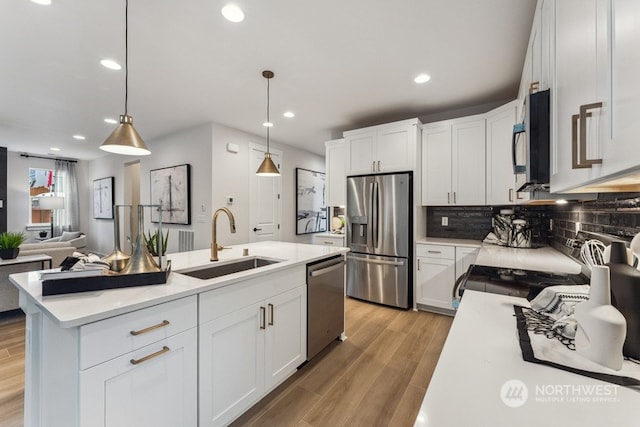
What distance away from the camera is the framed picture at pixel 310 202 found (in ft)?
17.3

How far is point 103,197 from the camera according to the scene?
6.30 metres

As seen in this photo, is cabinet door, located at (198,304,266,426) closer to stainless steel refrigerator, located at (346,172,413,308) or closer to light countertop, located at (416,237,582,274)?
light countertop, located at (416,237,582,274)

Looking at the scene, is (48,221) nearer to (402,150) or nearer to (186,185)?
(186,185)

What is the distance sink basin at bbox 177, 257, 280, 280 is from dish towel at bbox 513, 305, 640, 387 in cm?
157

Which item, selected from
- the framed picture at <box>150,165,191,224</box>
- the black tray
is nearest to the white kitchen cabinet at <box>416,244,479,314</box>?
the black tray

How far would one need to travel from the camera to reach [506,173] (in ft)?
9.40

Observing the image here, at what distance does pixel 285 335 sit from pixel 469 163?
2.75 meters

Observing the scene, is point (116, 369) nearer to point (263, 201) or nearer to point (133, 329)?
point (133, 329)

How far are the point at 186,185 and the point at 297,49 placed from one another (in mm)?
2918

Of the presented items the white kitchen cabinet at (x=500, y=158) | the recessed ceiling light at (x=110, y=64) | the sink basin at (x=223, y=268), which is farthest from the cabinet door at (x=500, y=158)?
the recessed ceiling light at (x=110, y=64)

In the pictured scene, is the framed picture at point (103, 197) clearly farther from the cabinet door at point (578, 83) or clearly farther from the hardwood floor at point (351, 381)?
the cabinet door at point (578, 83)

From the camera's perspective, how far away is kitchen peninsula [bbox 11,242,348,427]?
38.5 inches

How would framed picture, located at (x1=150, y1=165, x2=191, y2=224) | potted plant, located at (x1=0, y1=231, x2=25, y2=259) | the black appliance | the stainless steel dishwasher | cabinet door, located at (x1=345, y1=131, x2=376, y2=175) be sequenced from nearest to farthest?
the black appliance
the stainless steel dishwasher
potted plant, located at (x1=0, y1=231, x2=25, y2=259)
cabinet door, located at (x1=345, y1=131, x2=376, y2=175)
framed picture, located at (x1=150, y1=165, x2=191, y2=224)

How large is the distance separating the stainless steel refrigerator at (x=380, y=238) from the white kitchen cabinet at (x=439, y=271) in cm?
13
